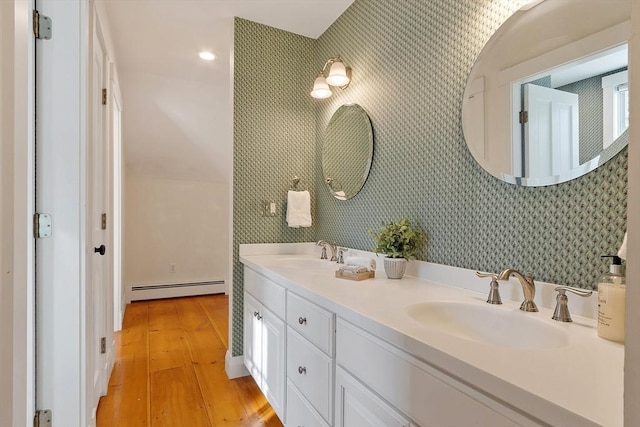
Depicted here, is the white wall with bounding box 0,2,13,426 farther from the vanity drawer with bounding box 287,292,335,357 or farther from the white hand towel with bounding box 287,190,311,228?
the white hand towel with bounding box 287,190,311,228

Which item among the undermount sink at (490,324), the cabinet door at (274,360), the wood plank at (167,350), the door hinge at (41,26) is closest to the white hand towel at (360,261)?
the cabinet door at (274,360)

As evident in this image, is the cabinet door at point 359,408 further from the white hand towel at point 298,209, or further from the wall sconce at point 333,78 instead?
the wall sconce at point 333,78

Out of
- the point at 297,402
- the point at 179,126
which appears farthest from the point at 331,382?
the point at 179,126

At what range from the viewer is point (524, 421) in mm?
614

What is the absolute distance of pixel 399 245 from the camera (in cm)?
159

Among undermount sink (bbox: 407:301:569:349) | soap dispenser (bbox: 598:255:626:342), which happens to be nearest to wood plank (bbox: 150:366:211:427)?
undermount sink (bbox: 407:301:569:349)

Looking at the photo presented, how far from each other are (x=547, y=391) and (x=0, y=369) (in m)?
1.27

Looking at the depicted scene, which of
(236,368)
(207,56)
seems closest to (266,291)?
(236,368)

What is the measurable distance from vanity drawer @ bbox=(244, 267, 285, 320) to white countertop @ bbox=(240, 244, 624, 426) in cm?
24

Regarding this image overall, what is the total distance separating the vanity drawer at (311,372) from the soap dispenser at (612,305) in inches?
31.9

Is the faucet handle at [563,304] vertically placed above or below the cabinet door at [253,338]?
above

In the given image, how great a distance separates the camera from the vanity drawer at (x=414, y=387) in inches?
27.1

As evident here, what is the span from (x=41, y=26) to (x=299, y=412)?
1.84 meters

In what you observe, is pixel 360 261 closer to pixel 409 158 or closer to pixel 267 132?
pixel 409 158
